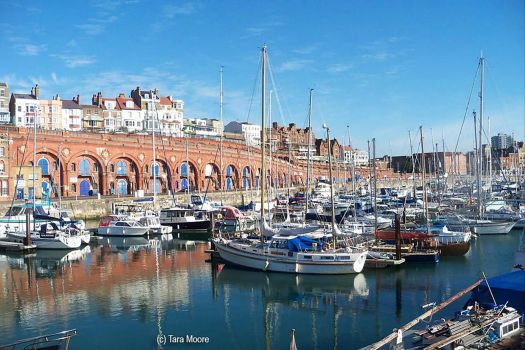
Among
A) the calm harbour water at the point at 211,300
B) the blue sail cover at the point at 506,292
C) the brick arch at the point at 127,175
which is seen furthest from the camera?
the brick arch at the point at 127,175

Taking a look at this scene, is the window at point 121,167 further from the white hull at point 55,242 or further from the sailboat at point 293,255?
the sailboat at point 293,255

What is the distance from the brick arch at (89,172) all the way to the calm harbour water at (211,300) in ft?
82.1

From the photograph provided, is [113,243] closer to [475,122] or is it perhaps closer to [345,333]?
[345,333]

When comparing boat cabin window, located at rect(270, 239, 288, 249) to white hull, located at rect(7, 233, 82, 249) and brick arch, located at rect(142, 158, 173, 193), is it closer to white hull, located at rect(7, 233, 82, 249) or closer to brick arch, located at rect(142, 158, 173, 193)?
white hull, located at rect(7, 233, 82, 249)

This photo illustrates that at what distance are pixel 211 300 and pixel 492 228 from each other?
2779 cm

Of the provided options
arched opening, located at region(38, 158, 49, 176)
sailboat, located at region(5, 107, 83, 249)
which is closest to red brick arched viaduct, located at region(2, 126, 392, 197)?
arched opening, located at region(38, 158, 49, 176)

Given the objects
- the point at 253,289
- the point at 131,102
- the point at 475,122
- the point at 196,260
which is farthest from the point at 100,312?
the point at 131,102

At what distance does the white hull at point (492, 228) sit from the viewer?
40.8 metres

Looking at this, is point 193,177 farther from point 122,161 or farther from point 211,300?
point 211,300

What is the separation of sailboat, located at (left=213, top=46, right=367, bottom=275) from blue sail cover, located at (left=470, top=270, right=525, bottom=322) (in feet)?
31.7

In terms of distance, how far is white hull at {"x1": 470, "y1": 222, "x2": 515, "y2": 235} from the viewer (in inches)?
1607

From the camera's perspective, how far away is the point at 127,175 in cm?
6366

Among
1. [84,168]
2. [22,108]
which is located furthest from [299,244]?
[22,108]

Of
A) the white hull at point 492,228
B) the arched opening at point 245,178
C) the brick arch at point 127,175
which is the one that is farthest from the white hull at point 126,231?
the arched opening at point 245,178
